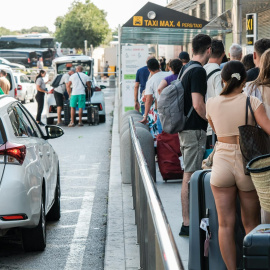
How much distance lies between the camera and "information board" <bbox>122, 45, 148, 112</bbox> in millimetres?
17375

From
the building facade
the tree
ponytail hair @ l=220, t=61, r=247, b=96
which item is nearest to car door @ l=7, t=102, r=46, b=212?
ponytail hair @ l=220, t=61, r=247, b=96

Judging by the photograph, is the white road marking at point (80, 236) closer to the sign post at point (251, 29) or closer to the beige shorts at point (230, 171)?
A: the beige shorts at point (230, 171)

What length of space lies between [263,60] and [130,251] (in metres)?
2.58

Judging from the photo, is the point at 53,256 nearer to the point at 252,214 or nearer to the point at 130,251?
the point at 130,251

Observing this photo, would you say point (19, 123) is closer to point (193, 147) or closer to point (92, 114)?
point (193, 147)

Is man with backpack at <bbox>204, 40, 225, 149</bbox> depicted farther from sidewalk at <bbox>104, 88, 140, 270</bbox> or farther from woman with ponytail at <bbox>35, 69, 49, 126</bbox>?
woman with ponytail at <bbox>35, 69, 49, 126</bbox>

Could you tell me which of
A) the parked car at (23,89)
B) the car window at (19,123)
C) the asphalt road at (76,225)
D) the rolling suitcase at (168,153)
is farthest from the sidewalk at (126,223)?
the parked car at (23,89)

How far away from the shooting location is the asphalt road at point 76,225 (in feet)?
22.9

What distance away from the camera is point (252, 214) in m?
5.02

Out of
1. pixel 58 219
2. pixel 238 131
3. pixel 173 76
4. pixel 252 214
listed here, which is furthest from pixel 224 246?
pixel 173 76

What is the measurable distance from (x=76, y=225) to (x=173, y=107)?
247cm

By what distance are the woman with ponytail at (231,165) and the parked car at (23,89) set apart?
93.9 feet

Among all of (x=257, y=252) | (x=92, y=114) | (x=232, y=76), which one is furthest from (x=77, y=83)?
(x=257, y=252)

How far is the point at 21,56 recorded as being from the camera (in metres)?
67.2
